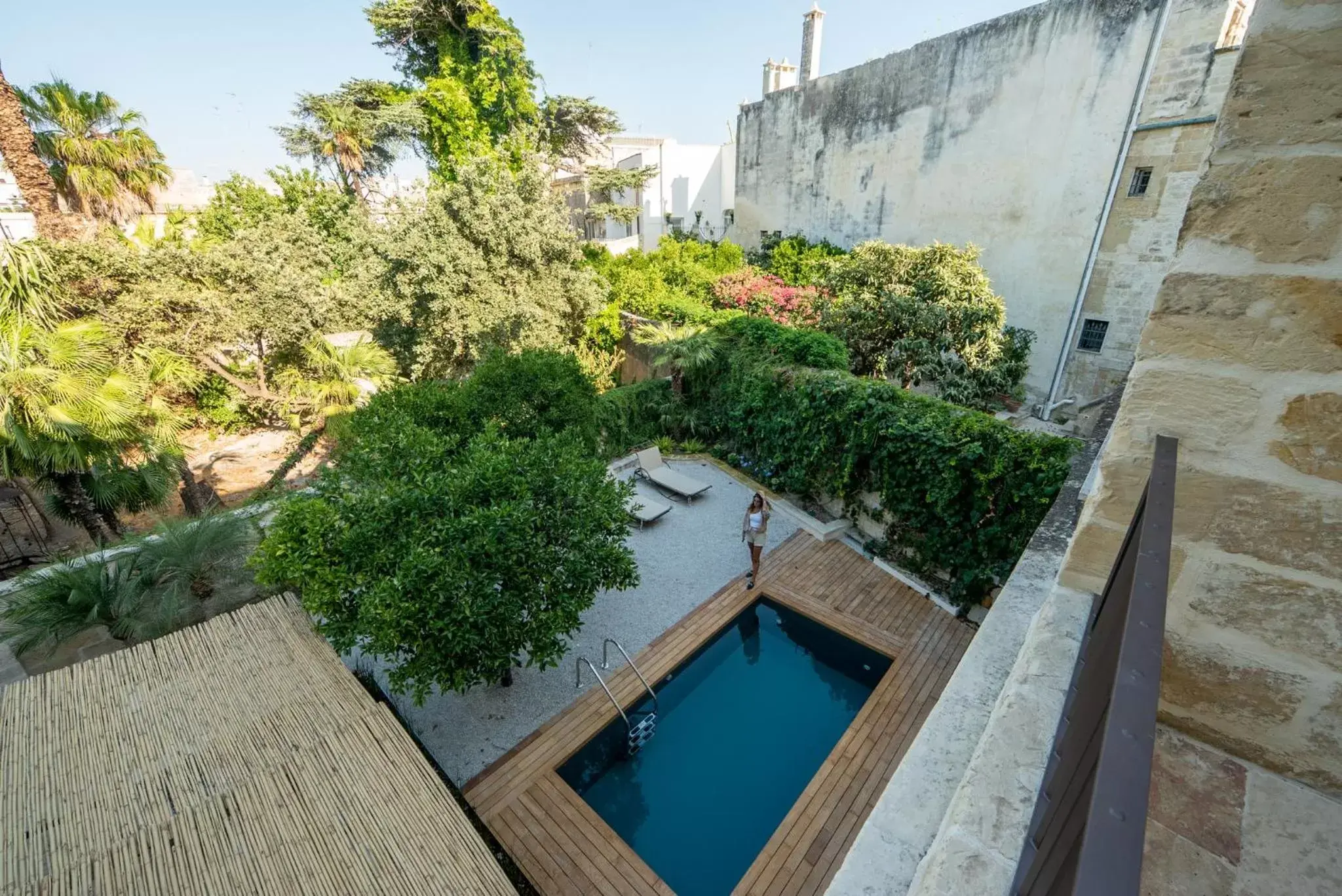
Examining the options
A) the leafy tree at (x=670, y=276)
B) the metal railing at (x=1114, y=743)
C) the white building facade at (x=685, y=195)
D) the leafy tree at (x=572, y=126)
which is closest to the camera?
the metal railing at (x=1114, y=743)

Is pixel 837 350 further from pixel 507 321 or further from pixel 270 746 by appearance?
pixel 270 746

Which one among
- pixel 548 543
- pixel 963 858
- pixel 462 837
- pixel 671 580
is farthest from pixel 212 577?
pixel 963 858

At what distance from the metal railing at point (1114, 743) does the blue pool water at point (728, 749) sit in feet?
17.1

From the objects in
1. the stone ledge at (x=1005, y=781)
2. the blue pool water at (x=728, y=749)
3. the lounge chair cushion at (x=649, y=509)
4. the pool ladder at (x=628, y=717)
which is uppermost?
the stone ledge at (x=1005, y=781)

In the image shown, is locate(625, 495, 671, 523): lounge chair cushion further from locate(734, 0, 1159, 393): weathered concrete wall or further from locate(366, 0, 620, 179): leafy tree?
locate(366, 0, 620, 179): leafy tree

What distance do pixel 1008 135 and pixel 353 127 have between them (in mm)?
23961

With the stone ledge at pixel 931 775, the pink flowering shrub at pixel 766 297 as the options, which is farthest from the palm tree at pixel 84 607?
the pink flowering shrub at pixel 766 297

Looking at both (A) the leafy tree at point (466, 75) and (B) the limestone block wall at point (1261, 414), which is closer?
(B) the limestone block wall at point (1261, 414)

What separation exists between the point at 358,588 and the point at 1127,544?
5522 mm

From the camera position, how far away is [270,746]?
12.8ft

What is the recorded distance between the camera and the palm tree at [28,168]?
32.9 ft

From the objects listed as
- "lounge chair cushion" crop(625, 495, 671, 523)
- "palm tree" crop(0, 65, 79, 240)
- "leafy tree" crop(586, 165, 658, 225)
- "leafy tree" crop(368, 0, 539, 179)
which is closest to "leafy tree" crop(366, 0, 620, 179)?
"leafy tree" crop(368, 0, 539, 179)

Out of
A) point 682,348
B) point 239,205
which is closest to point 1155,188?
point 682,348

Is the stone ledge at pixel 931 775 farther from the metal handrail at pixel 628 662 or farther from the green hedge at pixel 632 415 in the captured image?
the green hedge at pixel 632 415
